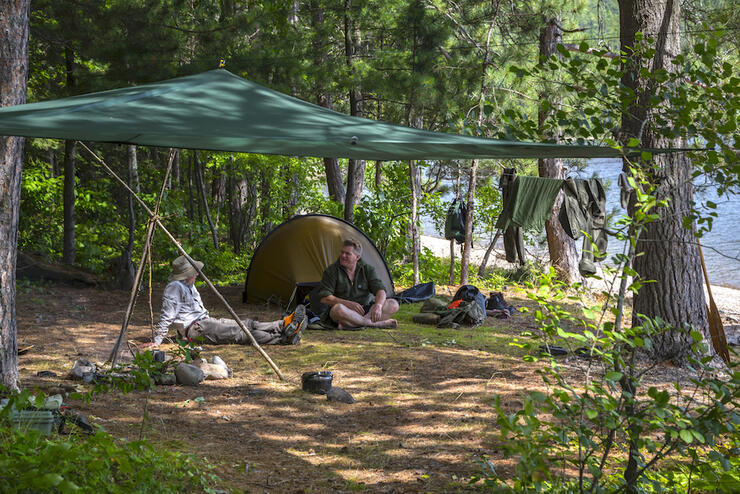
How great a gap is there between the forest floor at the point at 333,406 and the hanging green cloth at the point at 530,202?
103 centimetres

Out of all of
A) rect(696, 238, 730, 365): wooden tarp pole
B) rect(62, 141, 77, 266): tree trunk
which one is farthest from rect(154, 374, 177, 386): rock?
rect(62, 141, 77, 266): tree trunk

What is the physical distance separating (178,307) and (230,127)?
89.7 inches

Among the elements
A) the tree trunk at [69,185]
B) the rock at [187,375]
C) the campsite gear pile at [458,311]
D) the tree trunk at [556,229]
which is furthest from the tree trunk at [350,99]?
the rock at [187,375]

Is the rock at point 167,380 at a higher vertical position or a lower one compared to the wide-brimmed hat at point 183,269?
lower

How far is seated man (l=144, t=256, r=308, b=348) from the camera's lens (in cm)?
503

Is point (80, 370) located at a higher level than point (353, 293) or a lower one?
lower

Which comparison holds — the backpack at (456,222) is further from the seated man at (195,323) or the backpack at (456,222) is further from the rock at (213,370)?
the rock at (213,370)

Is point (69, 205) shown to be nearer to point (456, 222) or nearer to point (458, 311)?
point (456, 222)

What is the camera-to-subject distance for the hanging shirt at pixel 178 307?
5.00 meters

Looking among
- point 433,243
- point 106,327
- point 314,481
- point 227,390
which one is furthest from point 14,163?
point 433,243

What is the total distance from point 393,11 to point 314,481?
7.20m

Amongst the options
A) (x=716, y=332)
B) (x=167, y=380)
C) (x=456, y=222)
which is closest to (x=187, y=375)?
(x=167, y=380)

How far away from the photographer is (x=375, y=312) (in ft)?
20.4

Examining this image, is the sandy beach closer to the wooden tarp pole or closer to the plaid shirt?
the wooden tarp pole
